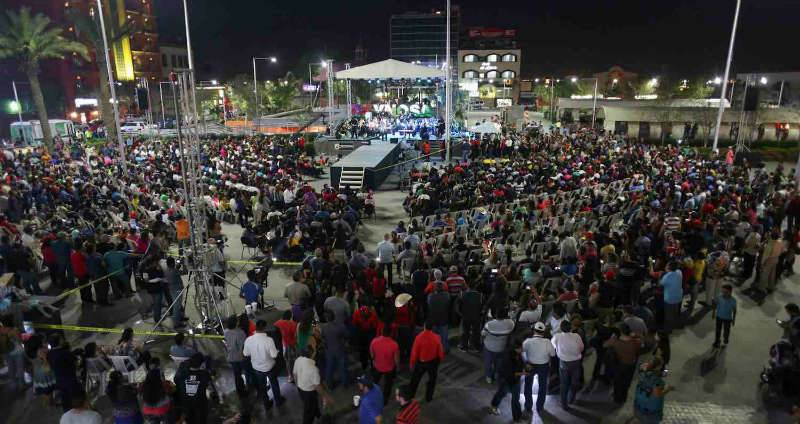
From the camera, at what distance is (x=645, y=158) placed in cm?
2255

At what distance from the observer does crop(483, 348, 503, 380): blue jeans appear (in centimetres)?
698

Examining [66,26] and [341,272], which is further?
[66,26]

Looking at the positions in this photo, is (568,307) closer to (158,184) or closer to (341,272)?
(341,272)

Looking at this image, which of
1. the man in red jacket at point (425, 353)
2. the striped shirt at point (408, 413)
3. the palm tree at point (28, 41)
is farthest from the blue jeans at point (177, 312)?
the palm tree at point (28, 41)

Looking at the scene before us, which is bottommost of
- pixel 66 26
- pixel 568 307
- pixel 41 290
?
pixel 41 290

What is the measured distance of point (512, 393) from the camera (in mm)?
6516

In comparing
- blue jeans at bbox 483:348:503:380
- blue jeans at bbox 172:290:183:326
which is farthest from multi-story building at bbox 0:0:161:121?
blue jeans at bbox 483:348:503:380

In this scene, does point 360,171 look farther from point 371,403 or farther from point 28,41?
point 28,41

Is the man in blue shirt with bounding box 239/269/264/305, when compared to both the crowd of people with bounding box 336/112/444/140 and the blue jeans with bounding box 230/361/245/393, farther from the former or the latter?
the crowd of people with bounding box 336/112/444/140

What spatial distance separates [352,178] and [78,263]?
11.7m

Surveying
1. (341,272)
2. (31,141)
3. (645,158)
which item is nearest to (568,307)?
(341,272)

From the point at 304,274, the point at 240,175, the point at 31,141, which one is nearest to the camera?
the point at 304,274

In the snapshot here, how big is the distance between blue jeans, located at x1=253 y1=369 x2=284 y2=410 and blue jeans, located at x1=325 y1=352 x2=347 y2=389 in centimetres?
70

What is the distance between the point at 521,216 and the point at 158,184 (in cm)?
1338
